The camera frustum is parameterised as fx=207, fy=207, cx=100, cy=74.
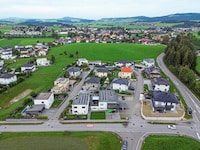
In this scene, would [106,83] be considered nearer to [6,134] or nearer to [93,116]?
[93,116]

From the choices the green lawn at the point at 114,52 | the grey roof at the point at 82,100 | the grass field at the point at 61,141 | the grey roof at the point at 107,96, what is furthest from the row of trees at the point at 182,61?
the grass field at the point at 61,141

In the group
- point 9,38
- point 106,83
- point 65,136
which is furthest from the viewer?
point 9,38

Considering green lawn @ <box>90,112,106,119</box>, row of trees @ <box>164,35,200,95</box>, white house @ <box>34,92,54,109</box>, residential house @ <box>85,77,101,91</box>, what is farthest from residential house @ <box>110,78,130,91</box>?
row of trees @ <box>164,35,200,95</box>

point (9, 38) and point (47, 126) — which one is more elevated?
point (9, 38)

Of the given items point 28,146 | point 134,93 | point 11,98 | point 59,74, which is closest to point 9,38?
point 59,74

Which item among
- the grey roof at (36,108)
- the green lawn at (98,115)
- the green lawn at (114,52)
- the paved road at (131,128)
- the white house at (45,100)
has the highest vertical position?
the green lawn at (114,52)

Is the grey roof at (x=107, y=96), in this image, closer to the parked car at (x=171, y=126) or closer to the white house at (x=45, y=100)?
the white house at (x=45, y=100)

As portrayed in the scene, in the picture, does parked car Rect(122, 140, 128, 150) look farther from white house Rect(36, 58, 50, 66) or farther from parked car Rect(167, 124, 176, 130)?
white house Rect(36, 58, 50, 66)
